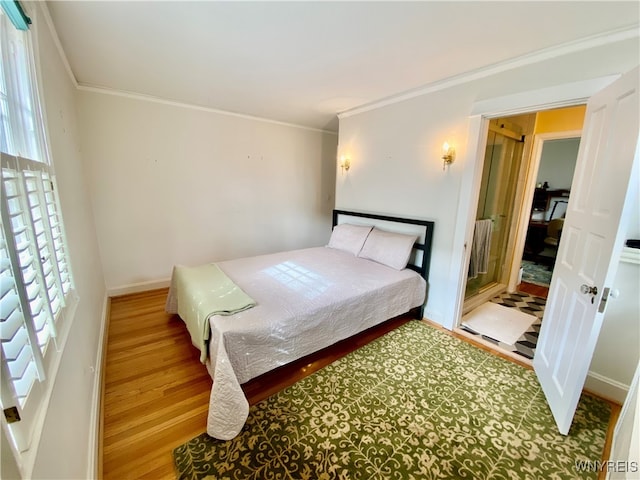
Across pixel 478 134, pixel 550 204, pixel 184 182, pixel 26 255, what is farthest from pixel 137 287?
pixel 550 204

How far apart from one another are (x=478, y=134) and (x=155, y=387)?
334cm

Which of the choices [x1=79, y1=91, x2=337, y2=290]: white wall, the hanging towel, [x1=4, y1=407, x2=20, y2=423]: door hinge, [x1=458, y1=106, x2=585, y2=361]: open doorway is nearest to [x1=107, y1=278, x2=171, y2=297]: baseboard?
[x1=79, y1=91, x2=337, y2=290]: white wall

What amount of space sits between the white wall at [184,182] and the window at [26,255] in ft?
6.08

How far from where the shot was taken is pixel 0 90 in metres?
0.88

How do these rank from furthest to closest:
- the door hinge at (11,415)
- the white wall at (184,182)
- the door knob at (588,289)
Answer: the white wall at (184,182), the door knob at (588,289), the door hinge at (11,415)

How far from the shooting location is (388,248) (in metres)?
2.91

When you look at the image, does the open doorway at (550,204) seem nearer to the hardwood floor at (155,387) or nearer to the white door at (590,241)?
the white door at (590,241)

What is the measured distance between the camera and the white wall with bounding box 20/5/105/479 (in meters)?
0.89

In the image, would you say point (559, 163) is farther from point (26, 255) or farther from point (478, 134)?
point (26, 255)

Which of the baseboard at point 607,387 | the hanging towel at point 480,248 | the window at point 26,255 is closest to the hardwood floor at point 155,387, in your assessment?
the window at point 26,255

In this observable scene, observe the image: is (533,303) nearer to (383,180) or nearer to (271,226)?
(383,180)

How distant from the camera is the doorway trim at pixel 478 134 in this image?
1.84 m

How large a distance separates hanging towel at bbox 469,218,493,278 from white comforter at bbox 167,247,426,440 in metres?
0.91

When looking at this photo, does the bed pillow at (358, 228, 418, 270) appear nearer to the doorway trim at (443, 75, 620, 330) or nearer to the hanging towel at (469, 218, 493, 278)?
the doorway trim at (443, 75, 620, 330)
